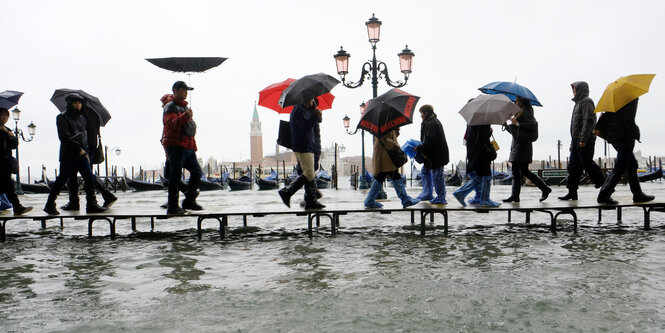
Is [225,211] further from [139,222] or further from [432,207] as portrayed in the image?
[139,222]

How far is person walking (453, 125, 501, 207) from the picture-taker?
659 centimetres

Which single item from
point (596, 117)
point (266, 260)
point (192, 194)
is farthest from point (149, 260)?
point (596, 117)

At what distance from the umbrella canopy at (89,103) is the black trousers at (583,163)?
6.46 metres

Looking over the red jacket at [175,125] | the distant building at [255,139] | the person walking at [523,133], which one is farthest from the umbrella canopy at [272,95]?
the distant building at [255,139]

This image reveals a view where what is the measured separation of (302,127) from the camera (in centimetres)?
622

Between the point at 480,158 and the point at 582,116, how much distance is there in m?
1.48

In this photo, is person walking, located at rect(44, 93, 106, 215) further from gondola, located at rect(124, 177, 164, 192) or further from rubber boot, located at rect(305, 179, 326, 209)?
gondola, located at rect(124, 177, 164, 192)

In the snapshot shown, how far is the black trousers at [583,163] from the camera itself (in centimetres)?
676

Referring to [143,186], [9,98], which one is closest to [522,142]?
[9,98]

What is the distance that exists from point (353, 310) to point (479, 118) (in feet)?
12.6

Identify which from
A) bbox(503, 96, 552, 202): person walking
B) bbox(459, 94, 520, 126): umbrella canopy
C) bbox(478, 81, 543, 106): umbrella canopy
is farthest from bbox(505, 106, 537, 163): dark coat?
bbox(459, 94, 520, 126): umbrella canopy

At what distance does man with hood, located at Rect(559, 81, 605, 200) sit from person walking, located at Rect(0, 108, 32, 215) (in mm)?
7417

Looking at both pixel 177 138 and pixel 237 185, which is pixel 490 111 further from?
pixel 237 185

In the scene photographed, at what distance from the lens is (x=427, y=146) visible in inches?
260
